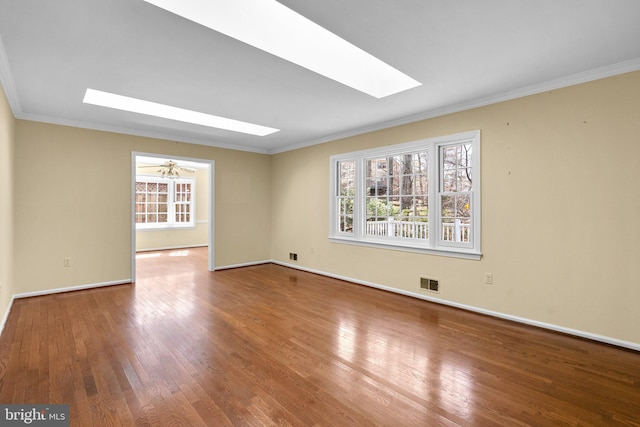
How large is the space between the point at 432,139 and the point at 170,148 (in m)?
4.55

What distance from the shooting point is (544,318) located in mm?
3229

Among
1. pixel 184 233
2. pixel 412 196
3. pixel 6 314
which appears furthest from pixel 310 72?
pixel 184 233

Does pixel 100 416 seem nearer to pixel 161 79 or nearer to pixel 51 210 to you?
pixel 161 79

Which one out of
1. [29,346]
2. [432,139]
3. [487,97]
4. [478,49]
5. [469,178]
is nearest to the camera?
[478,49]

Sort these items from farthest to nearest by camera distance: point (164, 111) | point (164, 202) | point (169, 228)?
point (164, 202), point (169, 228), point (164, 111)

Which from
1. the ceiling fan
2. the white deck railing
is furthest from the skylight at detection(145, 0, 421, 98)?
the ceiling fan

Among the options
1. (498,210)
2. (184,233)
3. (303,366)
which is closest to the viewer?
(303,366)

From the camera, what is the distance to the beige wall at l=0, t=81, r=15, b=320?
10.2 feet

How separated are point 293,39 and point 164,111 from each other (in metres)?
2.74

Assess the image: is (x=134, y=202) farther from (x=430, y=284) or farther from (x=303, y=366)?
(x=430, y=284)

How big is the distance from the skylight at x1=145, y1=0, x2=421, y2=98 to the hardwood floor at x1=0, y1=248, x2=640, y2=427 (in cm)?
264

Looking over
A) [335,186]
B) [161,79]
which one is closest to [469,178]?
[335,186]

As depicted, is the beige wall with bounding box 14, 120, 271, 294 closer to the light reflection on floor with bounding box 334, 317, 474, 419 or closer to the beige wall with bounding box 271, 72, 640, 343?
the light reflection on floor with bounding box 334, 317, 474, 419

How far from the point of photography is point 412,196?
Result: 14.6ft
